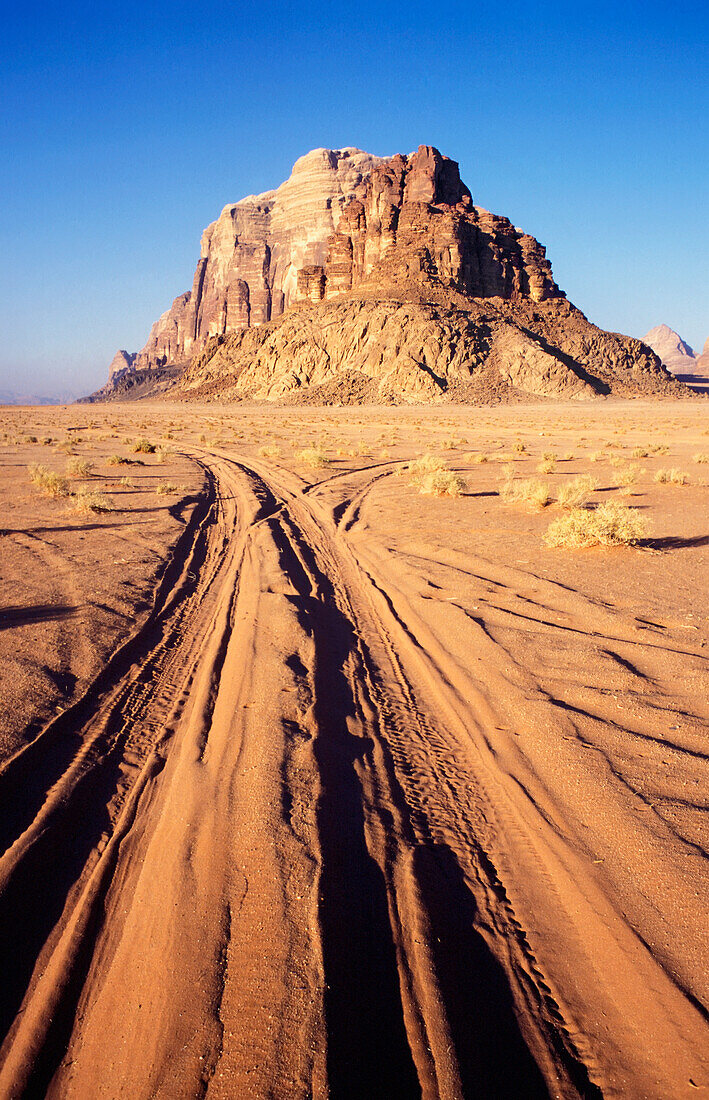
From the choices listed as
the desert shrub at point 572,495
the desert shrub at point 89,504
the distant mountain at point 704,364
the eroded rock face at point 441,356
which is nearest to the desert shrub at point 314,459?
the desert shrub at point 89,504

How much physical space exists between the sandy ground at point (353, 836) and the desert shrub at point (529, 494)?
4910mm

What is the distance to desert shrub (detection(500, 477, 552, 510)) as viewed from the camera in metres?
13.6

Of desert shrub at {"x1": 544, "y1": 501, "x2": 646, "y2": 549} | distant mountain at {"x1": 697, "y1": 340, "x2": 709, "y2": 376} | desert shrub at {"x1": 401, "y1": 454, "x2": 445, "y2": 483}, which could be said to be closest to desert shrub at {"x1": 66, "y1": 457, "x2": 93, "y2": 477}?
desert shrub at {"x1": 401, "y1": 454, "x2": 445, "y2": 483}

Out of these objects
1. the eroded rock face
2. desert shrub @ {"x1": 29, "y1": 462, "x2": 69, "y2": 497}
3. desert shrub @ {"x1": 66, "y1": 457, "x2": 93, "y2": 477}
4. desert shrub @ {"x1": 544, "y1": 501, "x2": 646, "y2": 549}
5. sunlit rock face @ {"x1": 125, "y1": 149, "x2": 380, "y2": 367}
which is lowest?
desert shrub @ {"x1": 544, "y1": 501, "x2": 646, "y2": 549}

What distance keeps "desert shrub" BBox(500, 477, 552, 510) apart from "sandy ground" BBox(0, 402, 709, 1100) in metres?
4.91

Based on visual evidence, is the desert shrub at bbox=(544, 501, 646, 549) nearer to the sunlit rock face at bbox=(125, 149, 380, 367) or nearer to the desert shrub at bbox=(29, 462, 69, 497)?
the desert shrub at bbox=(29, 462, 69, 497)

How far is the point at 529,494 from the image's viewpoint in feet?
46.9

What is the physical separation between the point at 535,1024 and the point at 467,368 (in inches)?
3070

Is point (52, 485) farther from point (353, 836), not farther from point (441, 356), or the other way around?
point (441, 356)

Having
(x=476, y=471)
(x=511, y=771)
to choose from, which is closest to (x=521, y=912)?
(x=511, y=771)

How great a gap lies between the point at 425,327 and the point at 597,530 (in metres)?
71.2

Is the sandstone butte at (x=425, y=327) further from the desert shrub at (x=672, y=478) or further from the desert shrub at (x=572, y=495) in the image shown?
the desert shrub at (x=572, y=495)

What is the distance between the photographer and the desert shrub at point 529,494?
13.6m

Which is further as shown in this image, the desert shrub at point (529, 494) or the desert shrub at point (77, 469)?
the desert shrub at point (77, 469)
